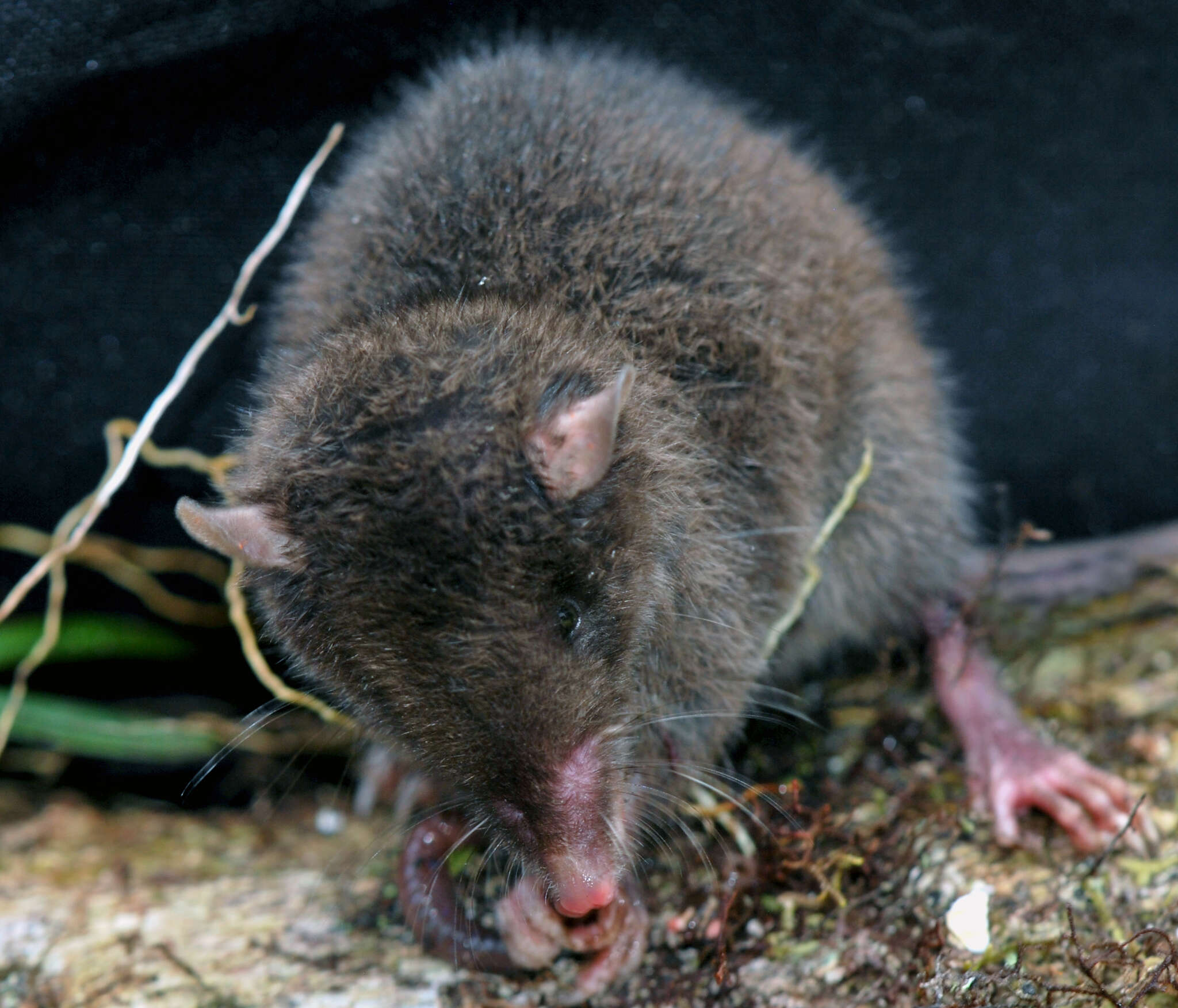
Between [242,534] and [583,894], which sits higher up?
[242,534]

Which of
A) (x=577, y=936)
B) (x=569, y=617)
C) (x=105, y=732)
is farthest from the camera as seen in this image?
(x=105, y=732)

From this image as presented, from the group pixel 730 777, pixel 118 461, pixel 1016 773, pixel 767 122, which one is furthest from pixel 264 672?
pixel 767 122

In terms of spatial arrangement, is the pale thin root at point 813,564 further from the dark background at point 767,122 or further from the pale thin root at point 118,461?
the pale thin root at point 118,461

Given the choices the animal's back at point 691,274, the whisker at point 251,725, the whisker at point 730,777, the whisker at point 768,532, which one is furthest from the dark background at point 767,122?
the whisker at point 730,777

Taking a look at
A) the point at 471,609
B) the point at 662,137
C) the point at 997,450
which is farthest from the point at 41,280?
the point at 997,450

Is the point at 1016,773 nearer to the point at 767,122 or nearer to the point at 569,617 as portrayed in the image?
the point at 569,617

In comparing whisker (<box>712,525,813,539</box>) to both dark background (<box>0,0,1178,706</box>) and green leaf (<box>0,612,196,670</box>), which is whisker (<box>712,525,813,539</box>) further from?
green leaf (<box>0,612,196,670</box>)
